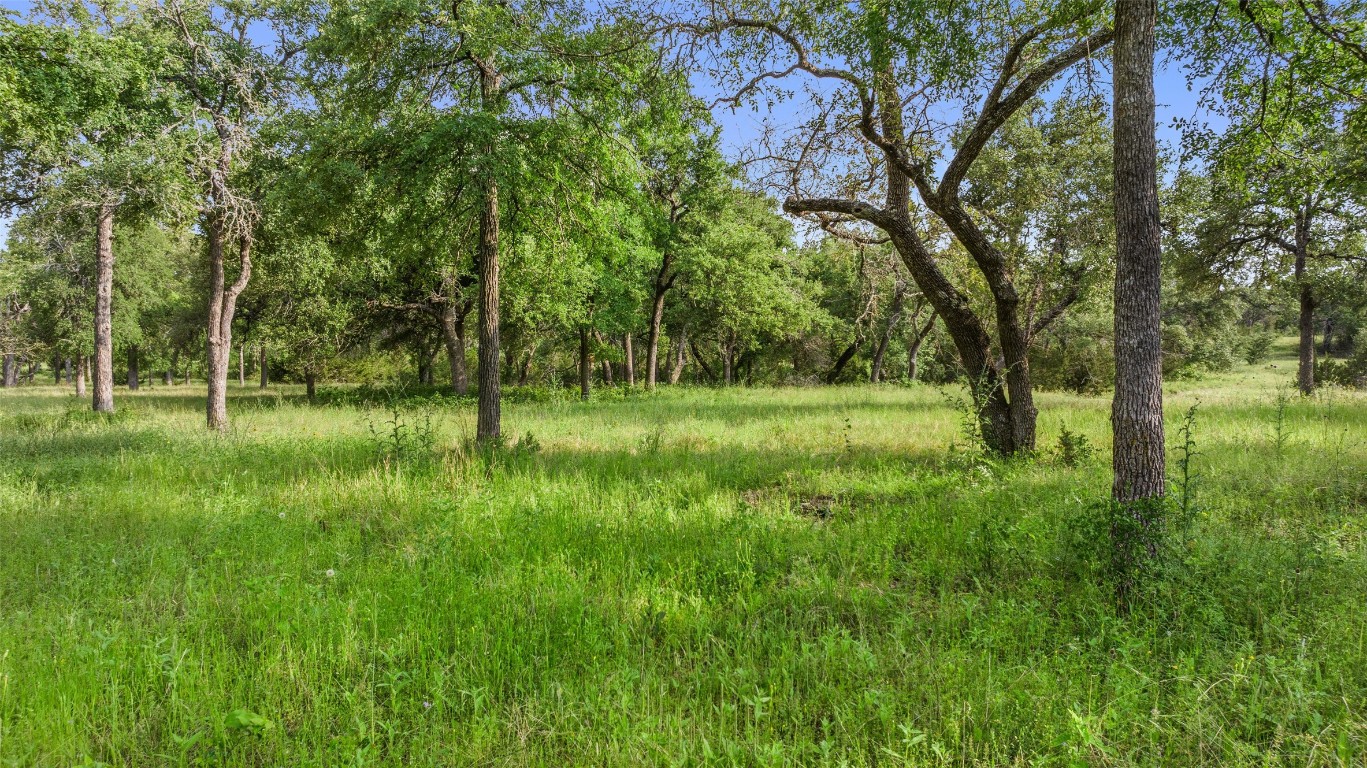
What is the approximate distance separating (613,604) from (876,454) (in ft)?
19.7

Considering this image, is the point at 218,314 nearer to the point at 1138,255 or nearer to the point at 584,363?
the point at 584,363

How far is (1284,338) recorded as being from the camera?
2347 inches

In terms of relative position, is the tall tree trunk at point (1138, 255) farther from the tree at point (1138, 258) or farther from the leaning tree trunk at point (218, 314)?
the leaning tree trunk at point (218, 314)

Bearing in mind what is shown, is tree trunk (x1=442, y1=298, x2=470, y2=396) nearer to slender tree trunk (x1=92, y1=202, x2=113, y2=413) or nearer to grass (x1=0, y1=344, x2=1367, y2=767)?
slender tree trunk (x1=92, y1=202, x2=113, y2=413)

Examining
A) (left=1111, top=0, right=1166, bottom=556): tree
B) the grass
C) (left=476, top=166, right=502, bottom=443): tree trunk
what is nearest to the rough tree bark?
the grass

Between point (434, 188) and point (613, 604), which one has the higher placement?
point (434, 188)

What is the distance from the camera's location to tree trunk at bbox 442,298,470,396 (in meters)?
22.8

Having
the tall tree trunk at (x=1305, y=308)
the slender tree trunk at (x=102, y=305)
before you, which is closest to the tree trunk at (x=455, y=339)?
the slender tree trunk at (x=102, y=305)

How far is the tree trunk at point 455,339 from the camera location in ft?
74.9

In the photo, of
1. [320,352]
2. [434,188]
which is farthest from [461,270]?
[320,352]

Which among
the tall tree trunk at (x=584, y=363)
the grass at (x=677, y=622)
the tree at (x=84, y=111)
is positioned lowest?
the grass at (x=677, y=622)

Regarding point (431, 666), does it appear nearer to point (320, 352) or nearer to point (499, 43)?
point (499, 43)

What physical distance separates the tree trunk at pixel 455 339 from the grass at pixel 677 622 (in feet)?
53.1

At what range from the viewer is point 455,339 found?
2303 centimetres
